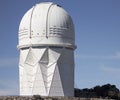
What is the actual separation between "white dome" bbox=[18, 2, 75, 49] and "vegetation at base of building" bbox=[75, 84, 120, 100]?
1625 cm

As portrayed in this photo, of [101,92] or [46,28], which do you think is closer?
[46,28]

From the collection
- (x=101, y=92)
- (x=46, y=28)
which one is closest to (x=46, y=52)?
(x=46, y=28)

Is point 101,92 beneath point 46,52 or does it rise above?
beneath

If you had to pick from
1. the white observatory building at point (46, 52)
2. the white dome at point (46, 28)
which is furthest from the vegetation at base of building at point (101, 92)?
the white dome at point (46, 28)

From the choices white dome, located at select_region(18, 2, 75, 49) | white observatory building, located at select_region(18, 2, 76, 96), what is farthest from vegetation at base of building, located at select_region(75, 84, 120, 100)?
white dome, located at select_region(18, 2, 75, 49)

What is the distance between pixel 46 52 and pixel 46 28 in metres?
4.26

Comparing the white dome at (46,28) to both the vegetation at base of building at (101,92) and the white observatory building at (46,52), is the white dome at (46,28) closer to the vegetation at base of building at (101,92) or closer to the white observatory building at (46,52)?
the white observatory building at (46,52)

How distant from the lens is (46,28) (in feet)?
341

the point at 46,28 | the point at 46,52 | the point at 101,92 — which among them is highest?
the point at 46,28

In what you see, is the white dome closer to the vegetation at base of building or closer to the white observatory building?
the white observatory building

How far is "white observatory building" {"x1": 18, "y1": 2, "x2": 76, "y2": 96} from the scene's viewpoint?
104 meters

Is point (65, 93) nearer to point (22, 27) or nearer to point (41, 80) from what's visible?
point (41, 80)

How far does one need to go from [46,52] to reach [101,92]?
23686 mm

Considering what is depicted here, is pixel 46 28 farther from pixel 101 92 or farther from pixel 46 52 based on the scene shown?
pixel 101 92
